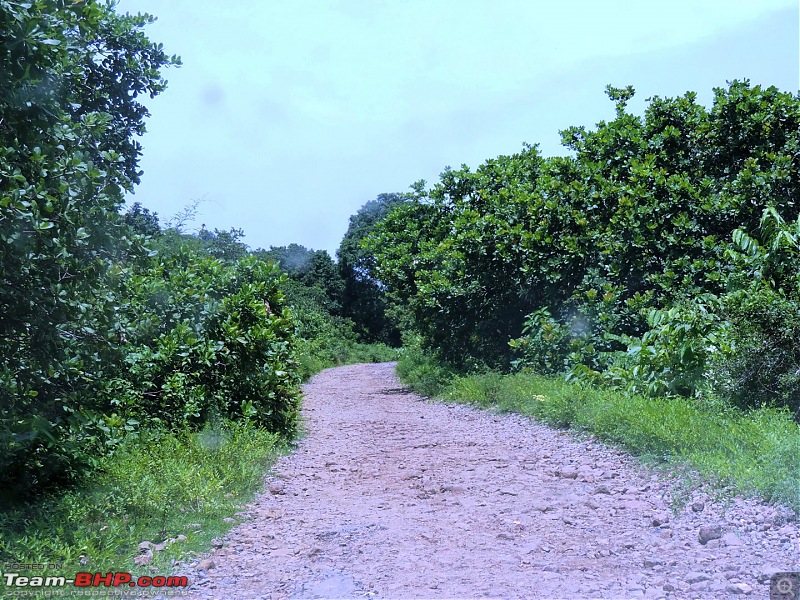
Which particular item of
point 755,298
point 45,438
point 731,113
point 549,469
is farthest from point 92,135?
point 731,113

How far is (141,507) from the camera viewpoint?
18.4 feet

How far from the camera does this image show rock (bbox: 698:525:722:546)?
15.9 feet

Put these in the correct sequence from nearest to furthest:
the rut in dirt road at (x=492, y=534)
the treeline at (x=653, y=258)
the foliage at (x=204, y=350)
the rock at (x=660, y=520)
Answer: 1. the rut in dirt road at (x=492, y=534)
2. the rock at (x=660, y=520)
3. the foliage at (x=204, y=350)
4. the treeline at (x=653, y=258)

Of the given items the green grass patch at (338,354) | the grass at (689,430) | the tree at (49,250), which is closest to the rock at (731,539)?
the grass at (689,430)

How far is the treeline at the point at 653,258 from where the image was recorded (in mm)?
8320

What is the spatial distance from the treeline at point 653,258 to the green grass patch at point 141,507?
5.40 metres

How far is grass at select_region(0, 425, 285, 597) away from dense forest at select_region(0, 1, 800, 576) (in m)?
0.24

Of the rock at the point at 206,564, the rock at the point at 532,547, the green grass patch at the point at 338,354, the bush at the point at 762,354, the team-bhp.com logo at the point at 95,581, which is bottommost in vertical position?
the green grass patch at the point at 338,354

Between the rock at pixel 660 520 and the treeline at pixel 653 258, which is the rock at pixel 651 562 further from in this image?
the treeline at pixel 653 258

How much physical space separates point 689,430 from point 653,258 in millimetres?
6243

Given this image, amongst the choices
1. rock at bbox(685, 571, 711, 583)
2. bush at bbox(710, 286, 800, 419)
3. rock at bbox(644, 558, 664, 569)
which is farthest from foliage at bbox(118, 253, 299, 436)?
bush at bbox(710, 286, 800, 419)

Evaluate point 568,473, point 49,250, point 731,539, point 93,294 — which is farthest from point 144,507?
point 731,539

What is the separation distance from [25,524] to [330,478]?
313 centimetres

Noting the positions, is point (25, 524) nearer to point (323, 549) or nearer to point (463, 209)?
point (323, 549)
